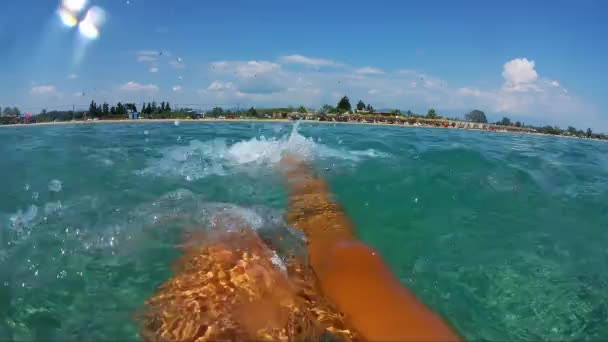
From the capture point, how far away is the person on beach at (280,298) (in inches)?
111

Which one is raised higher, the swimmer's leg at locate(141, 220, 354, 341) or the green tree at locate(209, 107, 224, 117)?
the green tree at locate(209, 107, 224, 117)

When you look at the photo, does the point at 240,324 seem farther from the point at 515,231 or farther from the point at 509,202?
the point at 509,202

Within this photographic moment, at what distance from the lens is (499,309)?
11.2 ft

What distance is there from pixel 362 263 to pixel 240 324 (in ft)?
5.67

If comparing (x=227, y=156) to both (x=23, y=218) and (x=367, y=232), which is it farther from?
(x=367, y=232)

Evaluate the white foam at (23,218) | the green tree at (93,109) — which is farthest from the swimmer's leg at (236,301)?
the green tree at (93,109)

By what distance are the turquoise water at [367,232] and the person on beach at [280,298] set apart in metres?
0.20

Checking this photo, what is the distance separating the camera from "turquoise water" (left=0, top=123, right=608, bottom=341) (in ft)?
10.2

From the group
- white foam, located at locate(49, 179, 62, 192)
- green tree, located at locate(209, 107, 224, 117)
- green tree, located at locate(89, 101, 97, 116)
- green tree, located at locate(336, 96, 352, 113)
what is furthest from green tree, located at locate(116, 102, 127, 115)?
white foam, located at locate(49, 179, 62, 192)

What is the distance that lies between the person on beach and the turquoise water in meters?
0.20

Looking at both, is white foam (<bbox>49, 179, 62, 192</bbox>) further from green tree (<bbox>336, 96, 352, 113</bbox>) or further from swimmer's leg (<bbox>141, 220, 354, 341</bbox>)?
green tree (<bbox>336, 96, 352, 113</bbox>)

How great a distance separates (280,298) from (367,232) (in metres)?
2.09

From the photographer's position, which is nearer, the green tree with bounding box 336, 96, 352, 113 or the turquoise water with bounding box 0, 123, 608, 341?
the turquoise water with bounding box 0, 123, 608, 341

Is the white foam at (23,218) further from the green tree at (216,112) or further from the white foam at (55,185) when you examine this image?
the green tree at (216,112)
